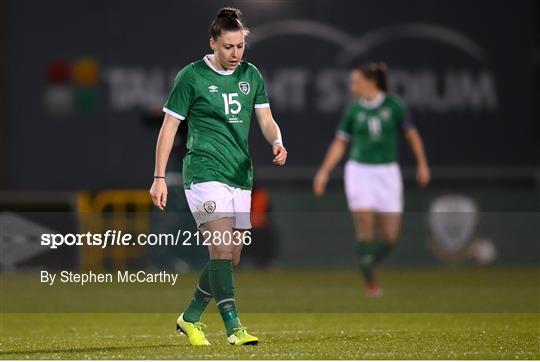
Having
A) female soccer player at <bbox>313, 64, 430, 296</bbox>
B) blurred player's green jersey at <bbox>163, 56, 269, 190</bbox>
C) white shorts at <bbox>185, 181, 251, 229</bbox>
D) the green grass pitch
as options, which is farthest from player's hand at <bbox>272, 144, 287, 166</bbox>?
female soccer player at <bbox>313, 64, 430, 296</bbox>

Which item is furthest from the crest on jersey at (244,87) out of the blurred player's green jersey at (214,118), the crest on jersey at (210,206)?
the crest on jersey at (210,206)

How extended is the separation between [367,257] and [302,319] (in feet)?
11.5

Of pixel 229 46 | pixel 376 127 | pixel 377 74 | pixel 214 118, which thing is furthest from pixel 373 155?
pixel 229 46

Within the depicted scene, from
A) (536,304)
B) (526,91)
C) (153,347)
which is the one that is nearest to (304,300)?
(536,304)

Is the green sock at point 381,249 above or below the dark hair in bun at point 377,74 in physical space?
below

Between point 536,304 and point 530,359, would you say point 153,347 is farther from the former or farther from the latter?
point 536,304

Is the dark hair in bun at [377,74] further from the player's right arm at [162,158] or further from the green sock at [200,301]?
the player's right arm at [162,158]

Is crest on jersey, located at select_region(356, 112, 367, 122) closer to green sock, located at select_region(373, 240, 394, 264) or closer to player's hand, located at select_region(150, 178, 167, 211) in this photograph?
green sock, located at select_region(373, 240, 394, 264)

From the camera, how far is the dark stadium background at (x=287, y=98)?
797 inches

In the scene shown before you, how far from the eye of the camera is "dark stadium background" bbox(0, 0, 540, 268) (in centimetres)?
2025

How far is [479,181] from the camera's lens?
2100cm

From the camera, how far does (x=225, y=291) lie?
30.1ft

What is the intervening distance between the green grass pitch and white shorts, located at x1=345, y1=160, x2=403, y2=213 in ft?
3.08

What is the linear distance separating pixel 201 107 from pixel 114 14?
37.8 feet
